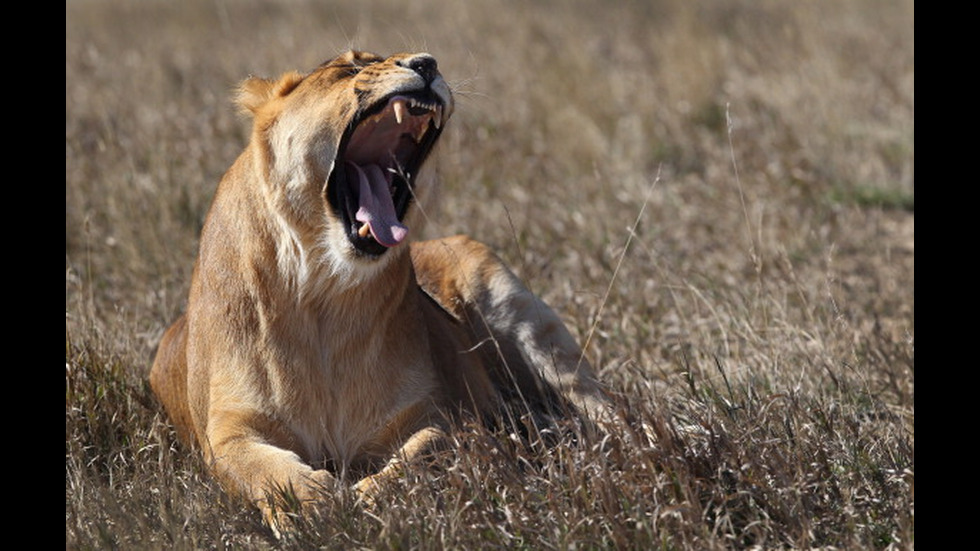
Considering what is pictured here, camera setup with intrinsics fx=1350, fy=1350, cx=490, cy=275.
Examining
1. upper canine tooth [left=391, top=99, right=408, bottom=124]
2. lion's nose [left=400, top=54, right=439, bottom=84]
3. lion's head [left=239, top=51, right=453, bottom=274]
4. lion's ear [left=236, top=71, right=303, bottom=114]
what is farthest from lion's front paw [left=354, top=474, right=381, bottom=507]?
lion's ear [left=236, top=71, right=303, bottom=114]

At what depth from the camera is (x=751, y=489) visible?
3535 mm

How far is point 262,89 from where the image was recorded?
438 centimetres

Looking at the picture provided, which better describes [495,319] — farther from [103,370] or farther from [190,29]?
[190,29]

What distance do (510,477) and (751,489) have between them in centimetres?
64

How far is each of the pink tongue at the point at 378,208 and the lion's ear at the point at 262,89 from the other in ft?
1.16

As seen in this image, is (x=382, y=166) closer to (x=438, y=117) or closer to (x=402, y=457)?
(x=438, y=117)

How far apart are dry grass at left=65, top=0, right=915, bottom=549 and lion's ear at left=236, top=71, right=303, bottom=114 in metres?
0.23

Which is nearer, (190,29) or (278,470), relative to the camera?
(278,470)

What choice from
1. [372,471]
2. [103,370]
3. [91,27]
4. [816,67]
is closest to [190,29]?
[91,27]

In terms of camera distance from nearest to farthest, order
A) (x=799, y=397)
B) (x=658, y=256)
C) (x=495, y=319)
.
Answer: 1. (x=799, y=397)
2. (x=495, y=319)
3. (x=658, y=256)

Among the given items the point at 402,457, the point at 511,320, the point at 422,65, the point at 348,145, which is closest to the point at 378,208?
the point at 348,145

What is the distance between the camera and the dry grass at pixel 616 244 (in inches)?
140

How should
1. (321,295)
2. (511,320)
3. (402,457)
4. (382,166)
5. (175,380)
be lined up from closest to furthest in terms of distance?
(402,457) < (321,295) < (382,166) < (175,380) < (511,320)

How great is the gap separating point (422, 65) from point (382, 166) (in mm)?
458
